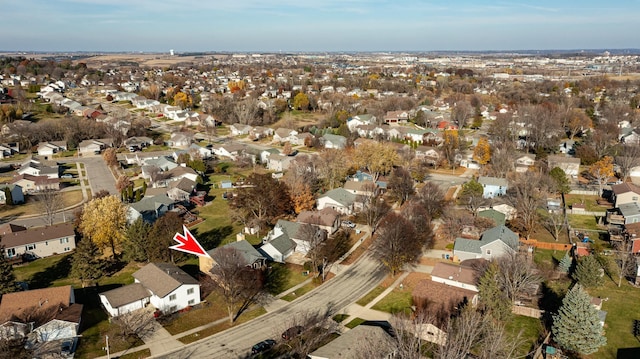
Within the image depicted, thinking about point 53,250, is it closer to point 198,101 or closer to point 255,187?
point 255,187

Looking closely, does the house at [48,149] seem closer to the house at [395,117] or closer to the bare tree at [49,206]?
the bare tree at [49,206]

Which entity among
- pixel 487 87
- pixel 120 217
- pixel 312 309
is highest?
pixel 487 87

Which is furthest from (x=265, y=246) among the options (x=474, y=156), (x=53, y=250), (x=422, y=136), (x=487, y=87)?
(x=487, y=87)

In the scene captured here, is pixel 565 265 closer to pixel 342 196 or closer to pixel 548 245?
pixel 548 245

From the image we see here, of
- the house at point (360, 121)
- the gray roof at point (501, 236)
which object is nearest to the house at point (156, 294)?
the gray roof at point (501, 236)

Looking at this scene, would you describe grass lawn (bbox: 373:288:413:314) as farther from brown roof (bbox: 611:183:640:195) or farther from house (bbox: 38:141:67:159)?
house (bbox: 38:141:67:159)
